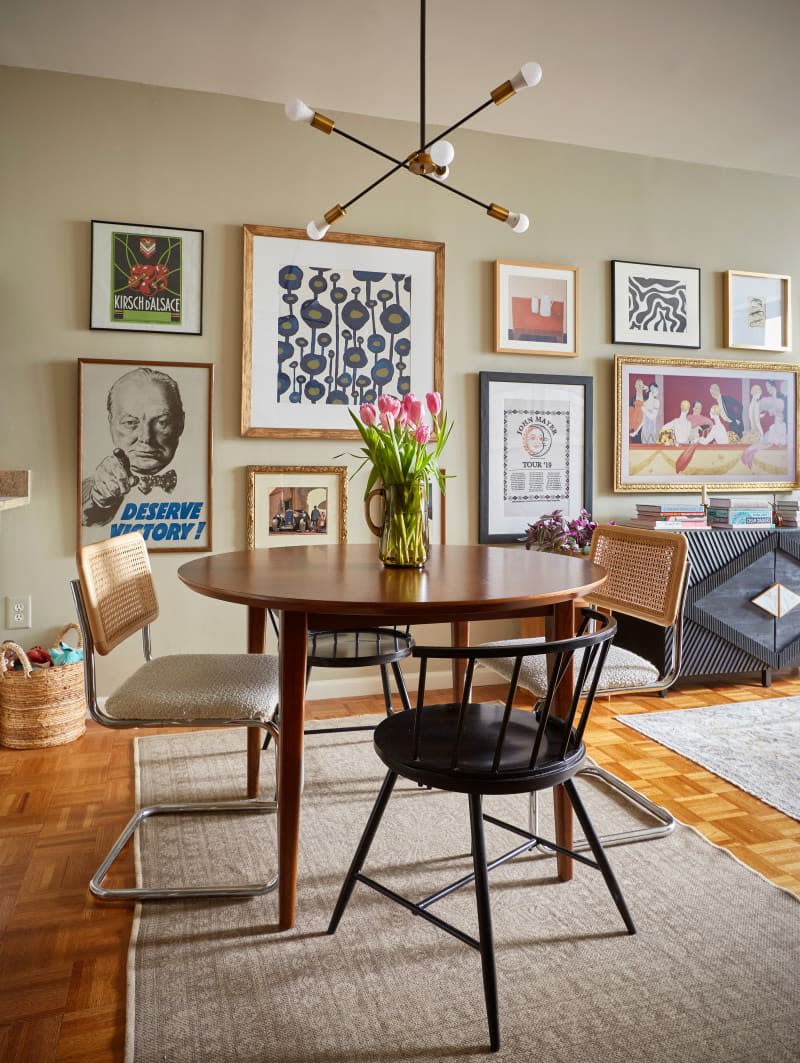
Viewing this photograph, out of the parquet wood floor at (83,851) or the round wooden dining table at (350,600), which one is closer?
the parquet wood floor at (83,851)

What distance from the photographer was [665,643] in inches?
137

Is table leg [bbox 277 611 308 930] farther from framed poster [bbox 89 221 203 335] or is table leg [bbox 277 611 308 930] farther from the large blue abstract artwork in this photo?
framed poster [bbox 89 221 203 335]

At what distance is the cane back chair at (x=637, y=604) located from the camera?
82.8 inches

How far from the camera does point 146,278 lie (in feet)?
10.5

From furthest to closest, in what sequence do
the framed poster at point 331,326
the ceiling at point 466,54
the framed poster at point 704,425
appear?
the framed poster at point 704,425 → the framed poster at point 331,326 → the ceiling at point 466,54

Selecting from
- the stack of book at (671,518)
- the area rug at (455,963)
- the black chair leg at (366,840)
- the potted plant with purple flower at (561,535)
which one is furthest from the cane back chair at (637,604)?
the stack of book at (671,518)

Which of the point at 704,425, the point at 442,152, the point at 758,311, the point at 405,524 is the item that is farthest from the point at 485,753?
the point at 758,311

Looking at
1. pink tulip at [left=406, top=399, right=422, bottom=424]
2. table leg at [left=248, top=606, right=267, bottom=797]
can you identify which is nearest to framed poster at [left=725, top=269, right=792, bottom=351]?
pink tulip at [left=406, top=399, right=422, bottom=424]

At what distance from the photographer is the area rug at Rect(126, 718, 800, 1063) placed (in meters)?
1.38

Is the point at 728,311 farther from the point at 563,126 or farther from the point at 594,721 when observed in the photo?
the point at 594,721

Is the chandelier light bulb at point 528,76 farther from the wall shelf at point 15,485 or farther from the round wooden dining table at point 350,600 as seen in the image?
the wall shelf at point 15,485

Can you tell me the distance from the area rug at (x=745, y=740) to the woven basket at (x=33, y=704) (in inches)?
87.1

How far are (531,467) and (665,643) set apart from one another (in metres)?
1.02

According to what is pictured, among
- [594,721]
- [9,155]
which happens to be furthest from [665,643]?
[9,155]
